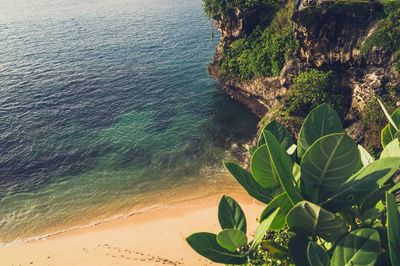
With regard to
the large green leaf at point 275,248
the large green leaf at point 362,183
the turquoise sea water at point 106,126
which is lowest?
the turquoise sea water at point 106,126

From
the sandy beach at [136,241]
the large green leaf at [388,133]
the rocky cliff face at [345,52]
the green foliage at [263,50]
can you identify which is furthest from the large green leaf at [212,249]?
the green foliage at [263,50]

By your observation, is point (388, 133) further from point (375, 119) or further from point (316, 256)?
point (375, 119)

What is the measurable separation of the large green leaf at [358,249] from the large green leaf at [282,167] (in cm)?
88

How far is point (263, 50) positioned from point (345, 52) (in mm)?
10762

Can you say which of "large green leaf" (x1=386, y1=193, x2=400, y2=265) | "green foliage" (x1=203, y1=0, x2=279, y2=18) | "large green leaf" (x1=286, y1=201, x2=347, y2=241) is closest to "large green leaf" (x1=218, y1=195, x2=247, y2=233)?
"large green leaf" (x1=286, y1=201, x2=347, y2=241)

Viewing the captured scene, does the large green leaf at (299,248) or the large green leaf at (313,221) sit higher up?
the large green leaf at (313,221)

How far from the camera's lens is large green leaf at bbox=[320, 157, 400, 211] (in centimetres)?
486

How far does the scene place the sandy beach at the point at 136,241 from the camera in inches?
897

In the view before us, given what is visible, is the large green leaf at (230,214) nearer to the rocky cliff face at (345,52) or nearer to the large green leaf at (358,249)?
the large green leaf at (358,249)

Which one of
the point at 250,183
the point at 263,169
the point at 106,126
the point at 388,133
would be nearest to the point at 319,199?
the point at 263,169

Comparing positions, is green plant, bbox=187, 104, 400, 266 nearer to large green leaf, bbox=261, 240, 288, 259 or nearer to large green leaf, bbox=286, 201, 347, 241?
large green leaf, bbox=286, 201, 347, 241

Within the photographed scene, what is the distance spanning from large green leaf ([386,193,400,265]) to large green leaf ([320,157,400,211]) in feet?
1.43

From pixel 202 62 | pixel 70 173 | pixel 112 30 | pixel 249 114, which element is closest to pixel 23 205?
pixel 70 173

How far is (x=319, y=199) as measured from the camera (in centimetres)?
523
